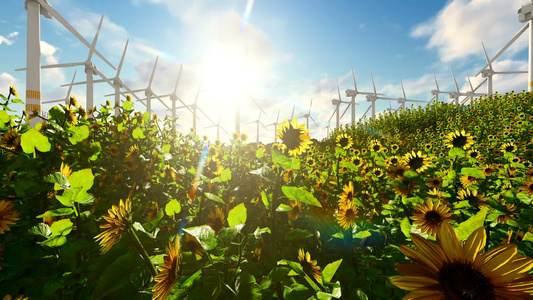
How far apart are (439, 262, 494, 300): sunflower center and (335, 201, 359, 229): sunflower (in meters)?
0.76

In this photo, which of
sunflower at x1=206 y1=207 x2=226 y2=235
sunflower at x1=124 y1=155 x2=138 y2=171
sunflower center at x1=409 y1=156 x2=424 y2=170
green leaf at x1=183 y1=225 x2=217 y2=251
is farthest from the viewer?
sunflower at x1=124 y1=155 x2=138 y2=171

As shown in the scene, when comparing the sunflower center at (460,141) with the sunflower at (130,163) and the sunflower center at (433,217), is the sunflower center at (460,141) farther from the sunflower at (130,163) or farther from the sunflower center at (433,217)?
the sunflower at (130,163)

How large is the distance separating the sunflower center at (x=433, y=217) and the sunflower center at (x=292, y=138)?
58 cm

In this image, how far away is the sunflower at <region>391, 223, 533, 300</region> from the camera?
42cm

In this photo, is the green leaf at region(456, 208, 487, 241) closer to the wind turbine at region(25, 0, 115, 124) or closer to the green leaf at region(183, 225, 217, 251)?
the green leaf at region(183, 225, 217, 251)

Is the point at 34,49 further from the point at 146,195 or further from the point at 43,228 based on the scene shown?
the point at 43,228

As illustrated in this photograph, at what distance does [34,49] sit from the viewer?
995cm

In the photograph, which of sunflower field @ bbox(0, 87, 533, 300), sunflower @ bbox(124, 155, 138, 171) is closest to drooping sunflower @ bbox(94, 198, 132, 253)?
sunflower field @ bbox(0, 87, 533, 300)

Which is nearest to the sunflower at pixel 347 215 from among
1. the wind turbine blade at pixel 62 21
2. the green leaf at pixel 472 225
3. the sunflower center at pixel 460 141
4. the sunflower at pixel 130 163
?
the green leaf at pixel 472 225

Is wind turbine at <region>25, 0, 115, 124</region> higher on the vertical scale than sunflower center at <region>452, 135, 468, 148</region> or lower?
higher

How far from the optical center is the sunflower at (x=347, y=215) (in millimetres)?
1229

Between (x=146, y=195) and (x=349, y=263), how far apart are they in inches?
56.5

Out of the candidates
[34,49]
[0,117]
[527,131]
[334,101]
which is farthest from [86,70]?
[334,101]

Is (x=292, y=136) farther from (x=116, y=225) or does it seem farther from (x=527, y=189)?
(x=527, y=189)
